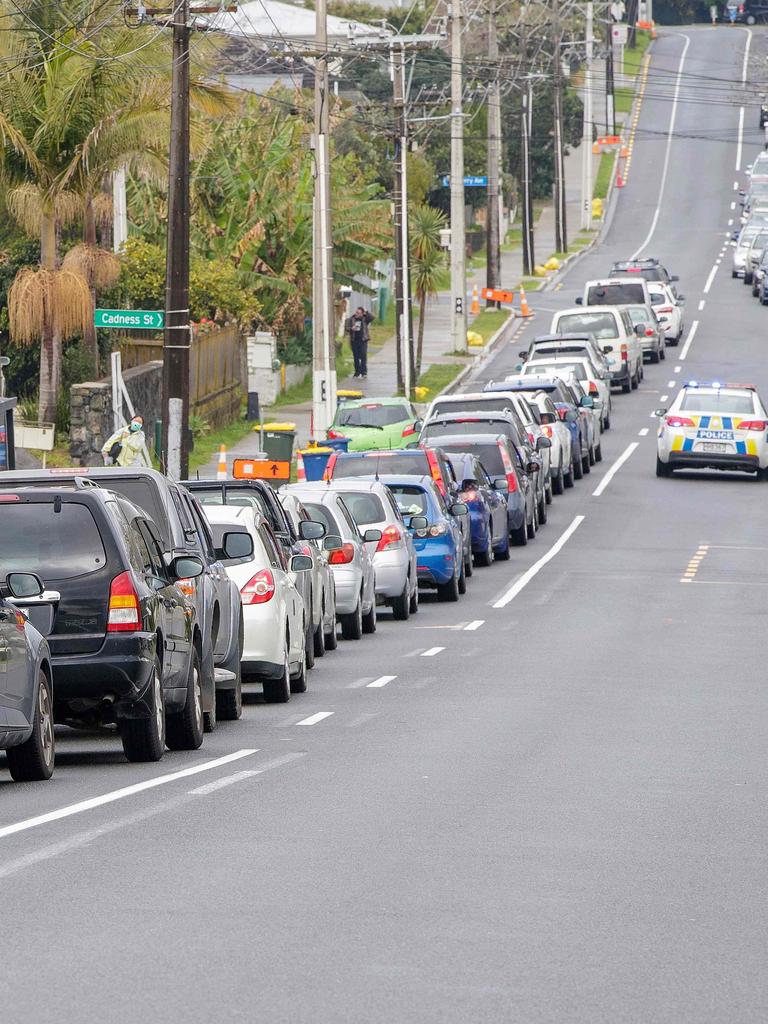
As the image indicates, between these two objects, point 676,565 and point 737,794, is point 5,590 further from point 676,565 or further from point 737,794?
point 676,565

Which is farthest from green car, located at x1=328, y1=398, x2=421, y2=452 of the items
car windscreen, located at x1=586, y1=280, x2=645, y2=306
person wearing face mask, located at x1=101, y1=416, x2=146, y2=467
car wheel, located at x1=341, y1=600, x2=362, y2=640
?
car windscreen, located at x1=586, y1=280, x2=645, y2=306

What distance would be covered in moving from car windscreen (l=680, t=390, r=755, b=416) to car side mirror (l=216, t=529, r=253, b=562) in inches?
944

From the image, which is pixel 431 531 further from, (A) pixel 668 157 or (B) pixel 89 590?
(A) pixel 668 157

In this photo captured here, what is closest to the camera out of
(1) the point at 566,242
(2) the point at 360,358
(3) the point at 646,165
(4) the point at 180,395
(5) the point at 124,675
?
(5) the point at 124,675

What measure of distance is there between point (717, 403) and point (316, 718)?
25036 millimetres

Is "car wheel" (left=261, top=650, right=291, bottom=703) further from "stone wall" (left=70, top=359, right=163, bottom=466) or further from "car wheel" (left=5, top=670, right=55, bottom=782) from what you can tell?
"stone wall" (left=70, top=359, right=163, bottom=466)

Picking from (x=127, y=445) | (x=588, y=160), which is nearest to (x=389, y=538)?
(x=127, y=445)

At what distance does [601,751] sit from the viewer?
14.0 meters

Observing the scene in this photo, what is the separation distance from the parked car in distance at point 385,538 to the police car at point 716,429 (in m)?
15.5

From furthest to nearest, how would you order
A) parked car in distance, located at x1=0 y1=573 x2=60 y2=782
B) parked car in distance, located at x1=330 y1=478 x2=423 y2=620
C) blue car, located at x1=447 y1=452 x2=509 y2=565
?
blue car, located at x1=447 y1=452 x2=509 y2=565 → parked car in distance, located at x1=330 y1=478 x2=423 y2=620 → parked car in distance, located at x1=0 y1=573 x2=60 y2=782

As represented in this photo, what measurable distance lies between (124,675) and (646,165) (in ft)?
384

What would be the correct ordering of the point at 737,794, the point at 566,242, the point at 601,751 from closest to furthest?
1. the point at 737,794
2. the point at 601,751
3. the point at 566,242

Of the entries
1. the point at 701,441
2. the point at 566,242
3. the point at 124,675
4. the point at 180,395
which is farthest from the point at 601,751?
the point at 566,242

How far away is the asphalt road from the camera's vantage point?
6.92 m
